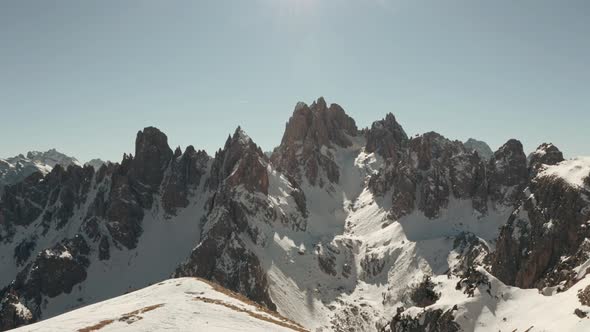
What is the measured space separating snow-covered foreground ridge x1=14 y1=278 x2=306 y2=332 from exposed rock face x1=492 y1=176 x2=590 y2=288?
3217 inches

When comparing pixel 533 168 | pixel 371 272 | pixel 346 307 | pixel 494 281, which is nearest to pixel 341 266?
pixel 371 272

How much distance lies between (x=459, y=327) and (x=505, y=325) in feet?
15.8

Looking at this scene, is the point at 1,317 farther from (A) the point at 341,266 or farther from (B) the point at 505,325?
(B) the point at 505,325

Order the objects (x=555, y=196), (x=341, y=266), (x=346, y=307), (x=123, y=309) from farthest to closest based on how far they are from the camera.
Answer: (x=341, y=266) < (x=346, y=307) < (x=555, y=196) < (x=123, y=309)

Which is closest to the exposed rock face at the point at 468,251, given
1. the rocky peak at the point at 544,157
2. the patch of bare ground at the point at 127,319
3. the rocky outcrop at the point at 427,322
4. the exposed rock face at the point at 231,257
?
the rocky peak at the point at 544,157

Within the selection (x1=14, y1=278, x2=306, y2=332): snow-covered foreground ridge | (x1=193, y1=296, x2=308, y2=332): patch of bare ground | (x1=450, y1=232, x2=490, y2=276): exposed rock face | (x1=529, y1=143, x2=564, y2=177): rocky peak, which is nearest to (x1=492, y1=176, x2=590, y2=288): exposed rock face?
(x1=450, y1=232, x2=490, y2=276): exposed rock face

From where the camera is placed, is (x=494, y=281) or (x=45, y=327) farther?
(x=494, y=281)

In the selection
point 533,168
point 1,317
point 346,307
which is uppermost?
point 533,168

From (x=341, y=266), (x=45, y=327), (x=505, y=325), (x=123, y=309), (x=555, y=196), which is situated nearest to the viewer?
(x=45, y=327)

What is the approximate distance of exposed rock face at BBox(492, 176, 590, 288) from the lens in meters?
106

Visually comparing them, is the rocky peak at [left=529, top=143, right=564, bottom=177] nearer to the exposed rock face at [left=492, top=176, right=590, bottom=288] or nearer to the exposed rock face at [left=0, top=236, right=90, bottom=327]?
the exposed rock face at [left=492, top=176, right=590, bottom=288]

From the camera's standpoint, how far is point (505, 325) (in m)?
49.2

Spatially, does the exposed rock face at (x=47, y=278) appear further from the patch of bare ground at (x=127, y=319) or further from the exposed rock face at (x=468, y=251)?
the patch of bare ground at (x=127, y=319)

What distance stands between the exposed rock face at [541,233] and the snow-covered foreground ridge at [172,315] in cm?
8172
